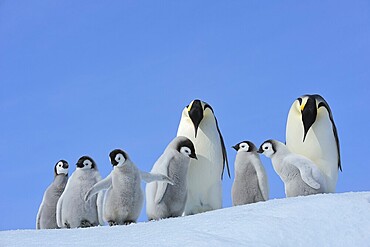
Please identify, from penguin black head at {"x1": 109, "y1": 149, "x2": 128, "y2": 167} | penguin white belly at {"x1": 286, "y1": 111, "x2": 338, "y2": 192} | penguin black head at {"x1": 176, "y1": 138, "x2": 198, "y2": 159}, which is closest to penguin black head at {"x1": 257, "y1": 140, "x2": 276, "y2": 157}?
penguin white belly at {"x1": 286, "y1": 111, "x2": 338, "y2": 192}

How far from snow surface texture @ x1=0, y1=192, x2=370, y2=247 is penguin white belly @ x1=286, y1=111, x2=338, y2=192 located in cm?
Result: 197

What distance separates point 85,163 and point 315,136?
2069mm

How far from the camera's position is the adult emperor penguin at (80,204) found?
5547 millimetres

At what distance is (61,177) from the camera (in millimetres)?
6605

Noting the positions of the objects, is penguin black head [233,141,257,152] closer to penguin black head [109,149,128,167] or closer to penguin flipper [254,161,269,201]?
penguin flipper [254,161,269,201]

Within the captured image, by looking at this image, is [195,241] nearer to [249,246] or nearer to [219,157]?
[249,246]

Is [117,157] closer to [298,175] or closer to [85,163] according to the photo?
[85,163]

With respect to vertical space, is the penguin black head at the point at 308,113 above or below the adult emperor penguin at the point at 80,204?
above

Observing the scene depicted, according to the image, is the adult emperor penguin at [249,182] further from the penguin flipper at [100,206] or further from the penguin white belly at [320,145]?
the penguin flipper at [100,206]

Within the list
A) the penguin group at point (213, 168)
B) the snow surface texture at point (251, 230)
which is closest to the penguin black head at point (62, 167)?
the penguin group at point (213, 168)

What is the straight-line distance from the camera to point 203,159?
583cm

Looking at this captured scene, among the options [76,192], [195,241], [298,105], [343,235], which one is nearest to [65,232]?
[195,241]

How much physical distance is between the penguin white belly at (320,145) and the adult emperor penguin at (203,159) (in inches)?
27.2

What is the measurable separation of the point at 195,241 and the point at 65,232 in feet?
3.19
